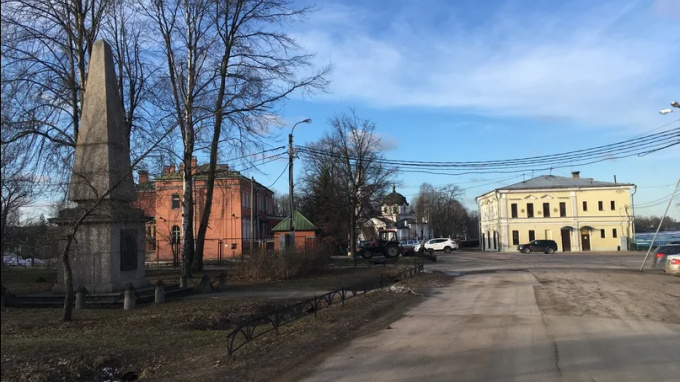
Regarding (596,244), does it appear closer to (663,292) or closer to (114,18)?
(663,292)

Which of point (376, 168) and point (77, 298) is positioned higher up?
point (376, 168)

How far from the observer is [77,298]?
498 inches

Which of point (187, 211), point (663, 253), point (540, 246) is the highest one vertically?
point (187, 211)

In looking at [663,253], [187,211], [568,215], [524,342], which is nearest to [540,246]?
[568,215]

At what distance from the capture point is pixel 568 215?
201 feet

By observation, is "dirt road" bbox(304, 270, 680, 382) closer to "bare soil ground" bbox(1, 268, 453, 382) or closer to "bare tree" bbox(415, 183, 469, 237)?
"bare soil ground" bbox(1, 268, 453, 382)

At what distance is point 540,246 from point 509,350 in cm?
5318

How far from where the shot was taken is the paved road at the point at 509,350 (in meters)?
6.28

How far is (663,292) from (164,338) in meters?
15.2

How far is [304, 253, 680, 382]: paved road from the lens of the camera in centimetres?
628

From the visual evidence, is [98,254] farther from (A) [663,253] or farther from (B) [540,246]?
(B) [540,246]

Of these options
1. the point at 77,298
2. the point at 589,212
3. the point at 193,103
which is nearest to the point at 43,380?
the point at 77,298

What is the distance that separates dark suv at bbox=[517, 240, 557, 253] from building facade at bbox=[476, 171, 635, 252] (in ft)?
16.0

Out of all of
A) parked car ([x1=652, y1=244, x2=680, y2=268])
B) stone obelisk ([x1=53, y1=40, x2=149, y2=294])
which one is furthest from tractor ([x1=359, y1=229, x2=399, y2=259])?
stone obelisk ([x1=53, y1=40, x2=149, y2=294])
